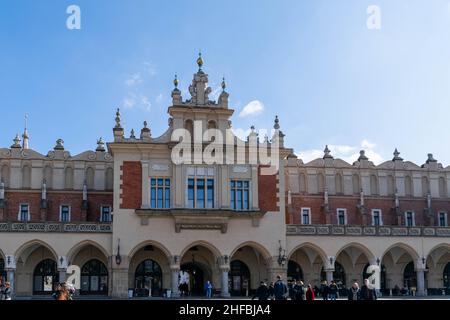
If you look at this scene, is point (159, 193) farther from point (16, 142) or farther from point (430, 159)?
point (430, 159)

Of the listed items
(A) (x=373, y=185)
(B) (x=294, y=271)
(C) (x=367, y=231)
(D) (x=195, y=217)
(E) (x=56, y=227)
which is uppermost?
(A) (x=373, y=185)

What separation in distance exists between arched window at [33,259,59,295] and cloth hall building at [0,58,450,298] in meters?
0.07

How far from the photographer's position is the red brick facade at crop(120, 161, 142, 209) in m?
38.6

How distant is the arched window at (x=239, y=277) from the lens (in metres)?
41.8

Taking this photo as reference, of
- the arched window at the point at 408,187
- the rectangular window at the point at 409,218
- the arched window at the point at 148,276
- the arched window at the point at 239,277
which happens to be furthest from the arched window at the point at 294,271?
the arched window at the point at 408,187

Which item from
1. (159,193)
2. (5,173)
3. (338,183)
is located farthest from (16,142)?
(338,183)

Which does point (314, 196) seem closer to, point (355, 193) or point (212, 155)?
point (355, 193)

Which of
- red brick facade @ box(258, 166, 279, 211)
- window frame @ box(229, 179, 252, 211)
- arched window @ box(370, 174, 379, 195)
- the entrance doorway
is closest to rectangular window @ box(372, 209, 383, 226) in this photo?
arched window @ box(370, 174, 379, 195)

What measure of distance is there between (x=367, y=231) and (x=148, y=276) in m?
15.2

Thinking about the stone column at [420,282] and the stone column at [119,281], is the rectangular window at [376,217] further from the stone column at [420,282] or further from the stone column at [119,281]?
the stone column at [119,281]

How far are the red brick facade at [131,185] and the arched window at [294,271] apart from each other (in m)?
12.5

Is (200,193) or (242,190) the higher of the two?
(242,190)

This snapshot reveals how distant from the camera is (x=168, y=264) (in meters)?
40.7

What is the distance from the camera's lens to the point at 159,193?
39125 millimetres
